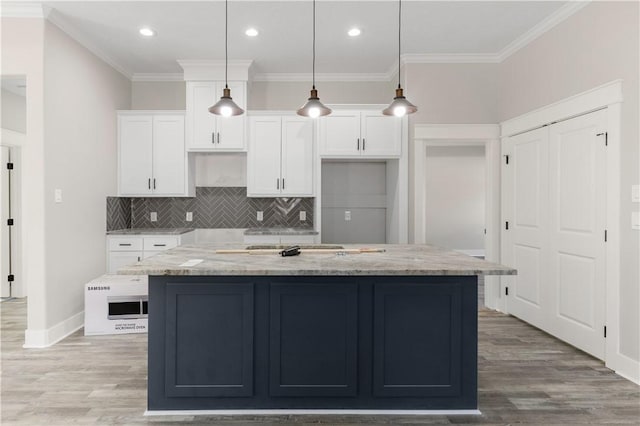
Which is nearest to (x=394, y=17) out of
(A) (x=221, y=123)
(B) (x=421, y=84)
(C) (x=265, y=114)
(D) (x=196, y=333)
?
(B) (x=421, y=84)

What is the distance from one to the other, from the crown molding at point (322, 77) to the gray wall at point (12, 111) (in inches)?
124

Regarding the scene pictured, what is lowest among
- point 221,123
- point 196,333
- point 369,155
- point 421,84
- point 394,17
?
point 196,333

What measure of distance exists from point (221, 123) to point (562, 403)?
4205 mm

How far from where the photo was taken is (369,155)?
4.83m

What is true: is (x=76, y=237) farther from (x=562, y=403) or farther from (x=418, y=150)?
(x=562, y=403)

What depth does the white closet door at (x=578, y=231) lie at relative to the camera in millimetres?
3248

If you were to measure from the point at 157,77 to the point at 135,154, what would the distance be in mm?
1139

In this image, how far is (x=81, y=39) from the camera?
13.5 feet

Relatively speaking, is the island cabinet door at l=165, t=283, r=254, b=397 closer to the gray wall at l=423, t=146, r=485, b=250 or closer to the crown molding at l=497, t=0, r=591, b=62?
the crown molding at l=497, t=0, r=591, b=62

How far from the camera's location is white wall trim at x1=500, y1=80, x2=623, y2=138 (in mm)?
3061

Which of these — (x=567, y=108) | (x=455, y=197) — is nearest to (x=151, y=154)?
(x=567, y=108)

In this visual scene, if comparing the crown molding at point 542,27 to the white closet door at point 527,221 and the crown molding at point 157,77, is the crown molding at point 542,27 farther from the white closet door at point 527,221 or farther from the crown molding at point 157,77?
the crown molding at point 157,77

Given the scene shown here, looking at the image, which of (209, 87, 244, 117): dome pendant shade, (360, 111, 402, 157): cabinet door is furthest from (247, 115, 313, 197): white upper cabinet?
(209, 87, 244, 117): dome pendant shade

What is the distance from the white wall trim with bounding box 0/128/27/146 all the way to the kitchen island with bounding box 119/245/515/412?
4251 millimetres
